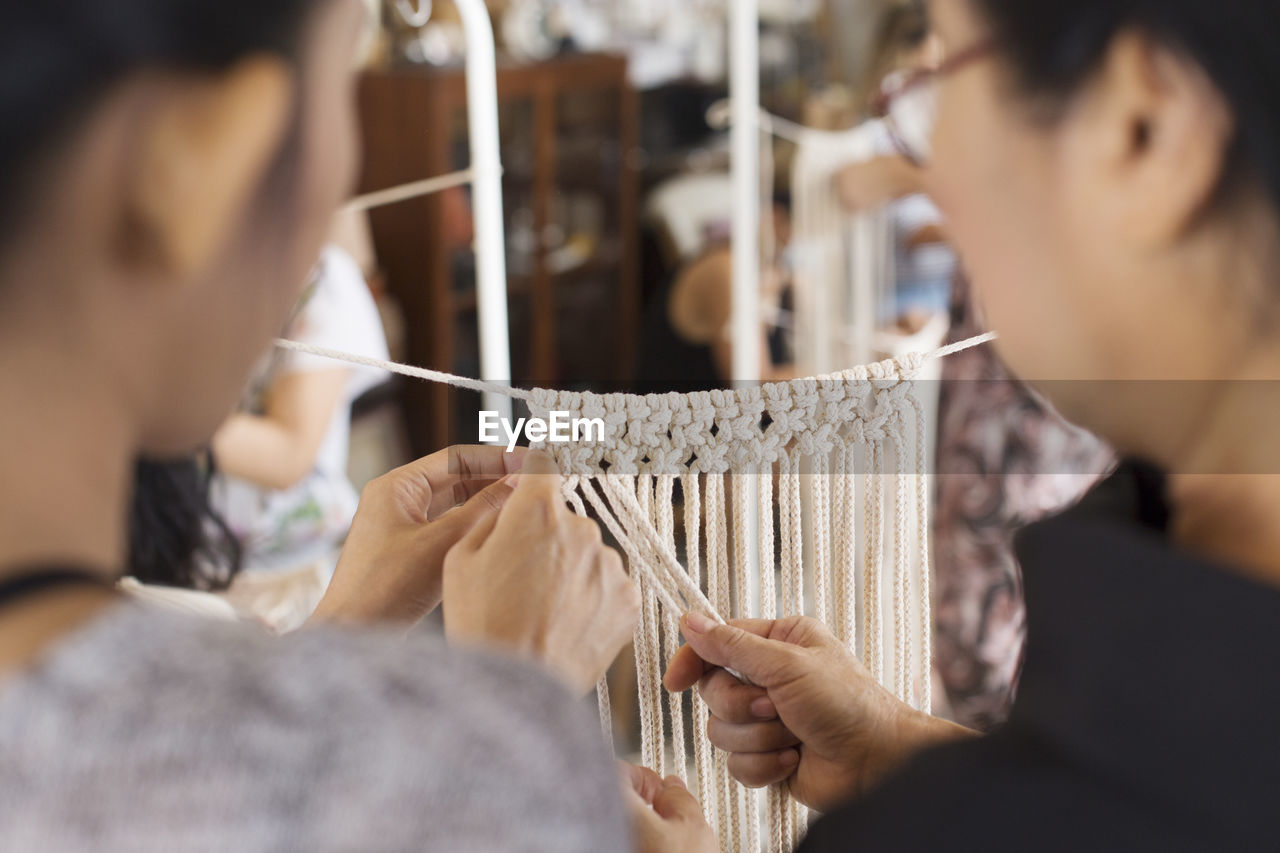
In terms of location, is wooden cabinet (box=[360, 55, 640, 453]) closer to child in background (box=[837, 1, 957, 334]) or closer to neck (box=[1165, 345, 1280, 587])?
child in background (box=[837, 1, 957, 334])

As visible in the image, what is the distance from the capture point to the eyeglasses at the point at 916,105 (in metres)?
0.46

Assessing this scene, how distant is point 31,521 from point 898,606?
531 millimetres

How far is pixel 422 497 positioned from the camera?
0.62m

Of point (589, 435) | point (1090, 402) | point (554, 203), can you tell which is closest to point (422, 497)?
point (589, 435)

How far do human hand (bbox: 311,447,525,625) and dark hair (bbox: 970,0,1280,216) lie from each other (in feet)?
1.12

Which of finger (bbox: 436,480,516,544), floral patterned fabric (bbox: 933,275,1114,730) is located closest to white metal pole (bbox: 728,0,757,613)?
floral patterned fabric (bbox: 933,275,1114,730)

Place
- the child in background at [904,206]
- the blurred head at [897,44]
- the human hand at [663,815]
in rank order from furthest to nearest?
the blurred head at [897,44]
the child in background at [904,206]
the human hand at [663,815]

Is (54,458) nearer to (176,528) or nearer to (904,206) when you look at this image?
(176,528)

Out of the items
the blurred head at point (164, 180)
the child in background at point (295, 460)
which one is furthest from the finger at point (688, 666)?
the child in background at point (295, 460)

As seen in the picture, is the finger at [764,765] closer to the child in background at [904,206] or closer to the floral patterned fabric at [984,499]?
the floral patterned fabric at [984,499]

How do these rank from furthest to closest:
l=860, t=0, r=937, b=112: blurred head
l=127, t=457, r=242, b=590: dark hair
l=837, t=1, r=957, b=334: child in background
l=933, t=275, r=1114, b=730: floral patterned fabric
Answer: l=860, t=0, r=937, b=112: blurred head → l=837, t=1, r=957, b=334: child in background → l=933, t=275, r=1114, b=730: floral patterned fabric → l=127, t=457, r=242, b=590: dark hair

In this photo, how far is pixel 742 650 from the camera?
670mm

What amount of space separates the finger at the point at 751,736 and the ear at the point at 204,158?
45 centimetres

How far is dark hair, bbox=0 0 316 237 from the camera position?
332 millimetres
